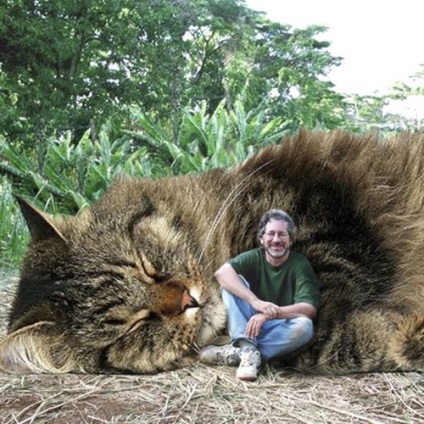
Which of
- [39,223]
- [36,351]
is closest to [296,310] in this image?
[36,351]

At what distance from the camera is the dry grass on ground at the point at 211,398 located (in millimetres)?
1618

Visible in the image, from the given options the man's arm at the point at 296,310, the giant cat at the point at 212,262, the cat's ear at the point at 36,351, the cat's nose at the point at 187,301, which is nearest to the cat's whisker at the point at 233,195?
the giant cat at the point at 212,262

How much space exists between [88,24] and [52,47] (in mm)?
1006

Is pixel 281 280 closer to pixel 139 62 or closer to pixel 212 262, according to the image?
pixel 212 262

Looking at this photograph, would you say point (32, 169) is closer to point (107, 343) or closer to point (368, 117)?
point (107, 343)

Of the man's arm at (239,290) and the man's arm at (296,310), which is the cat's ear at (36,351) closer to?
the man's arm at (239,290)

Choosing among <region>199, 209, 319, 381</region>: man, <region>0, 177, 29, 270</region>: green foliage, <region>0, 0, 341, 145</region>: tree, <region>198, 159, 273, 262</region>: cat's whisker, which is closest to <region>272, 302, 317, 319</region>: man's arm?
<region>199, 209, 319, 381</region>: man

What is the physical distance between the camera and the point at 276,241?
182 cm

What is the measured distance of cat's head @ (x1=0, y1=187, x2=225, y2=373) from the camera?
1946mm

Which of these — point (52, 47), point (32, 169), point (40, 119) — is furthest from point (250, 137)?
point (52, 47)

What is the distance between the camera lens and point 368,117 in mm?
Result: 13367

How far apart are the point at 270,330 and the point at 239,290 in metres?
0.14

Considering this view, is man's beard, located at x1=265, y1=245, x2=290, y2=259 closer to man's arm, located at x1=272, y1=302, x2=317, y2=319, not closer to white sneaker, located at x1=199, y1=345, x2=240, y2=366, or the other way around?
man's arm, located at x1=272, y1=302, x2=317, y2=319

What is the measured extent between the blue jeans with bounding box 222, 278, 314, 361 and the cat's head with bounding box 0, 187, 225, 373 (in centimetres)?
15
